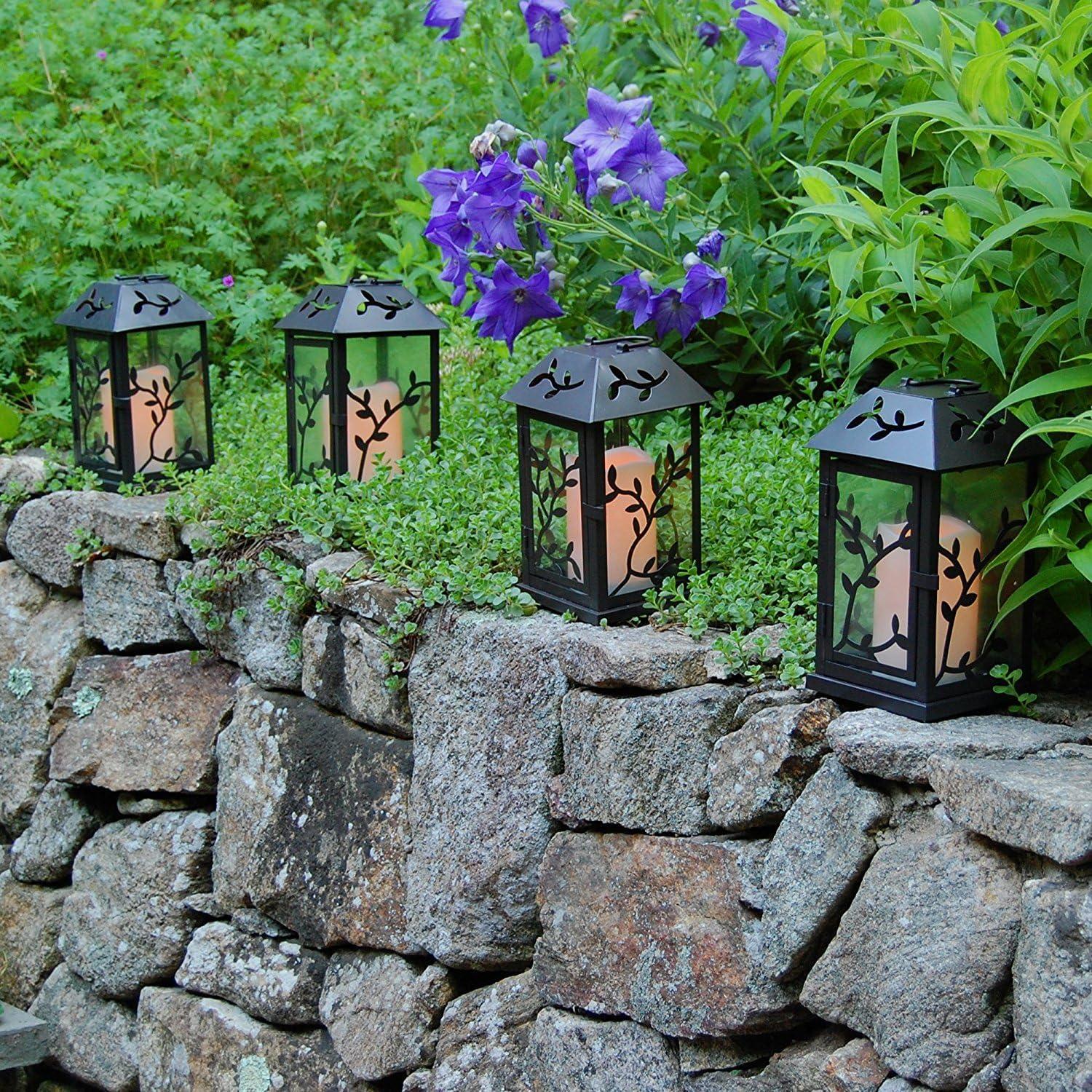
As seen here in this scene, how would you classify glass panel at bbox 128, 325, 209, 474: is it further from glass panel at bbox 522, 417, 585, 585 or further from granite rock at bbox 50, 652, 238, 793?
glass panel at bbox 522, 417, 585, 585

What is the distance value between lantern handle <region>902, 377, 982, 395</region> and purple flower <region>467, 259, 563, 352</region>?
2.99 feet

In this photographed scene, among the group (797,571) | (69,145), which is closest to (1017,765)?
(797,571)

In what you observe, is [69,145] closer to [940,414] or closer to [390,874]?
[390,874]

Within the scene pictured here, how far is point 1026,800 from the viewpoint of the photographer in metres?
1.59

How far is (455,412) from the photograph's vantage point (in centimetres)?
304

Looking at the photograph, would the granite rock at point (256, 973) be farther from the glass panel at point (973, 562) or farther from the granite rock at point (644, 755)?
the glass panel at point (973, 562)

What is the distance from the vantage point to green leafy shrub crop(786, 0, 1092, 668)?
5.76ft

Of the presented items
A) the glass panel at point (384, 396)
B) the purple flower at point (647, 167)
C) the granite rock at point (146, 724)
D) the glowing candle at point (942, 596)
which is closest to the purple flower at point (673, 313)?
Result: the purple flower at point (647, 167)

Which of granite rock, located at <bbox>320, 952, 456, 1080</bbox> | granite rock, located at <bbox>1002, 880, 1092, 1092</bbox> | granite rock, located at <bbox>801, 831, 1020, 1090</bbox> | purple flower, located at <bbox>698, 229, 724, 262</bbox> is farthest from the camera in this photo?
purple flower, located at <bbox>698, 229, 724, 262</bbox>

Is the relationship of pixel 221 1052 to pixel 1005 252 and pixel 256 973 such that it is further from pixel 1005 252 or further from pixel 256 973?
pixel 1005 252

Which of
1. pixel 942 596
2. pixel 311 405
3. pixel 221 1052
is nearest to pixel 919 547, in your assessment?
pixel 942 596

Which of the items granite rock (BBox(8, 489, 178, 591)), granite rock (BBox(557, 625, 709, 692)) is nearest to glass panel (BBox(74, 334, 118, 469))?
granite rock (BBox(8, 489, 178, 591))

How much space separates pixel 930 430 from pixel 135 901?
1882 millimetres

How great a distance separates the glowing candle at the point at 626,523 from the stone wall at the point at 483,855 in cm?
11
